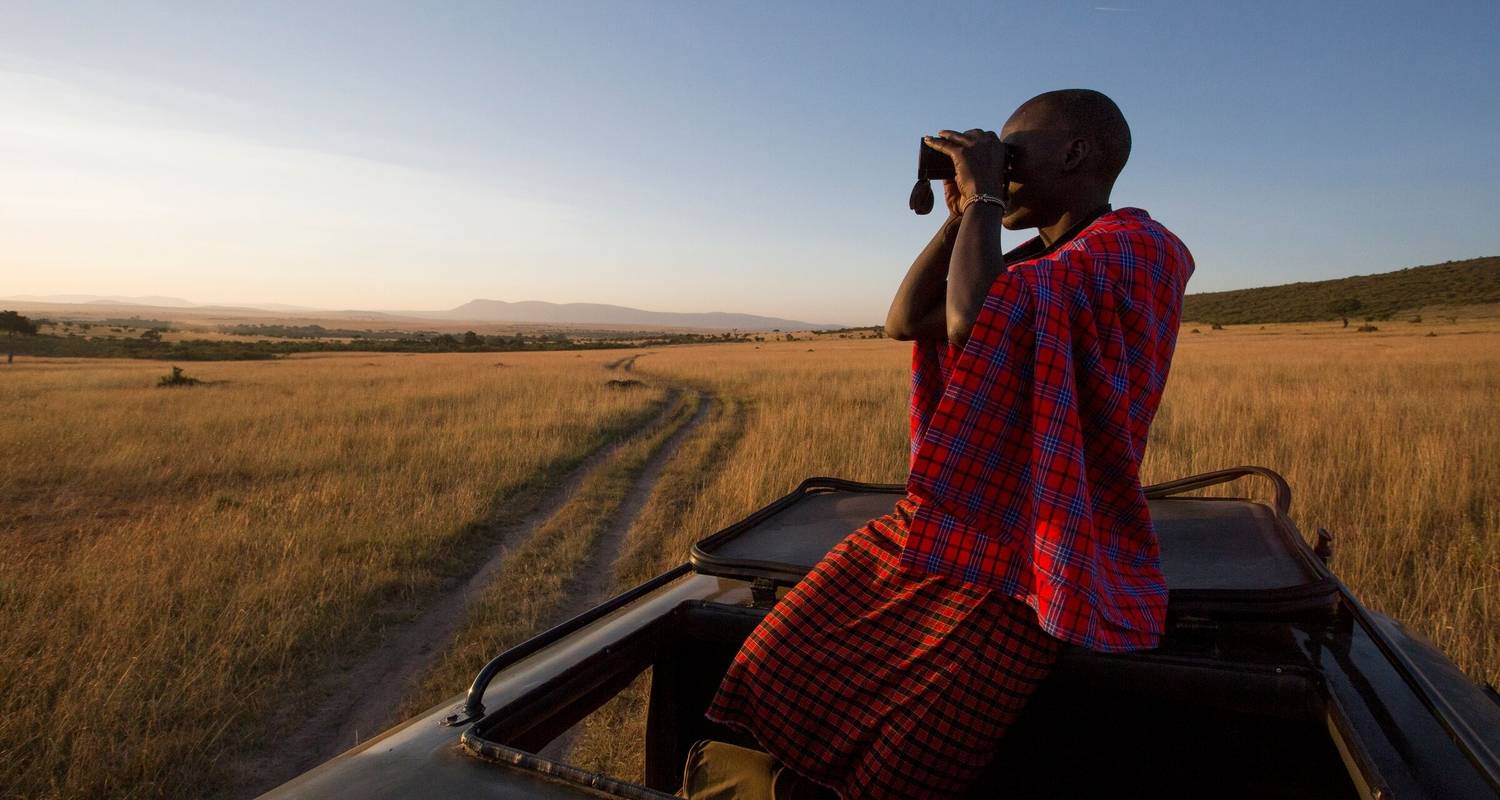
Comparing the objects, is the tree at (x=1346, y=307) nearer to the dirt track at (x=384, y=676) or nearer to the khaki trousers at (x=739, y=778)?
the dirt track at (x=384, y=676)

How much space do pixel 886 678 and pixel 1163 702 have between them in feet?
1.96

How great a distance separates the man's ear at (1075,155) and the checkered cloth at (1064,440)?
0.19 m

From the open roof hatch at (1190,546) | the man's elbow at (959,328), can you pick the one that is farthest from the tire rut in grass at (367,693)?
the man's elbow at (959,328)

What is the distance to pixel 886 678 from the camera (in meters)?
1.58

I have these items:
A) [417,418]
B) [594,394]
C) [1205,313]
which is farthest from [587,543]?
[1205,313]

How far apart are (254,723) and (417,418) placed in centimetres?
1088

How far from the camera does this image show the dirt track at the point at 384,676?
3359 mm

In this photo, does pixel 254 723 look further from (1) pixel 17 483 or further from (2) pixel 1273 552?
(1) pixel 17 483

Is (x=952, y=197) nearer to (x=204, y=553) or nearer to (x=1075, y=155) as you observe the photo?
(x=1075, y=155)

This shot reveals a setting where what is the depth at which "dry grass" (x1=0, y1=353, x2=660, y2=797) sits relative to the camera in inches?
130

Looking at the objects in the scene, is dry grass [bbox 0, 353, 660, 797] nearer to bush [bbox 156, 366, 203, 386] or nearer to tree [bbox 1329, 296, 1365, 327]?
bush [bbox 156, 366, 203, 386]

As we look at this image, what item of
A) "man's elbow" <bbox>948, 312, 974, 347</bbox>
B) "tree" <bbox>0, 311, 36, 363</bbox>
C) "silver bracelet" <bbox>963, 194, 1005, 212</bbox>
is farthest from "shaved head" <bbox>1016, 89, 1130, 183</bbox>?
"tree" <bbox>0, 311, 36, 363</bbox>

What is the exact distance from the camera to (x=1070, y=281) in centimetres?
151

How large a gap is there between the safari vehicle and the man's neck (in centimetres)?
87
